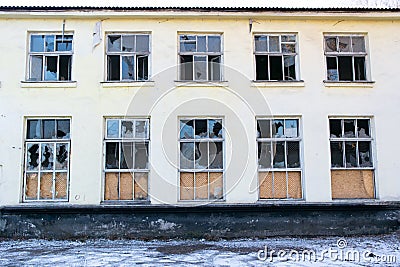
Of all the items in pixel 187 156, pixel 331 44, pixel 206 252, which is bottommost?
pixel 206 252

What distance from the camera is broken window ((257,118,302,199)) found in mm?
11086

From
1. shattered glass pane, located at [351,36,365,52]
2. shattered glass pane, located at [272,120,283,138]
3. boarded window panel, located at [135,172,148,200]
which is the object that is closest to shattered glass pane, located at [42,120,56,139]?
boarded window panel, located at [135,172,148,200]

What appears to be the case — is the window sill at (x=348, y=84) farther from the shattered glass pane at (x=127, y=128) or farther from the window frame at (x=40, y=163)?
the window frame at (x=40, y=163)

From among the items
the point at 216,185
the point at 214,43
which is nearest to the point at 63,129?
the point at 216,185

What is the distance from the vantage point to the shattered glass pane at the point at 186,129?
1116 cm

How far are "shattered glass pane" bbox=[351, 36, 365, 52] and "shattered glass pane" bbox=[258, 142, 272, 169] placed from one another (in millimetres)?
3455

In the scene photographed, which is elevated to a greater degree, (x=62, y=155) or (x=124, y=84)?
(x=124, y=84)

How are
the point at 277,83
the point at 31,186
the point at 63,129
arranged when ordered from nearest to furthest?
the point at 31,186
the point at 63,129
the point at 277,83

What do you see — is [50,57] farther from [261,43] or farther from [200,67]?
[261,43]

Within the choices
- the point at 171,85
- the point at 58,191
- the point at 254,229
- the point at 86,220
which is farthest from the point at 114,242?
the point at 171,85

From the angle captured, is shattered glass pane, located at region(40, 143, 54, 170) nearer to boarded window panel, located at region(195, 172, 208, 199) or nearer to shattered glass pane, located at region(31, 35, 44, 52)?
shattered glass pane, located at region(31, 35, 44, 52)

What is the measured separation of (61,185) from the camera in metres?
10.9

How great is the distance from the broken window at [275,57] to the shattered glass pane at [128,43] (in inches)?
125

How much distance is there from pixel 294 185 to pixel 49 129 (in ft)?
20.6
